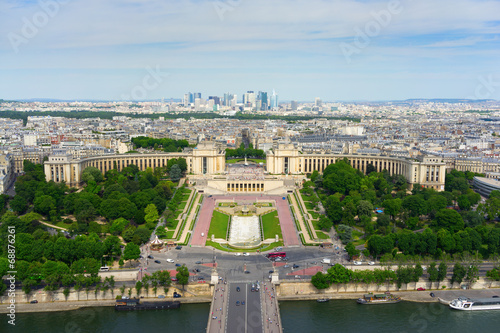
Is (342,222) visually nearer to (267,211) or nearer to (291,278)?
(267,211)

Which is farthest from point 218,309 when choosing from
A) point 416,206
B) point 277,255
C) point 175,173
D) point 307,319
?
point 175,173

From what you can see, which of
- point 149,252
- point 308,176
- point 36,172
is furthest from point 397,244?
point 36,172

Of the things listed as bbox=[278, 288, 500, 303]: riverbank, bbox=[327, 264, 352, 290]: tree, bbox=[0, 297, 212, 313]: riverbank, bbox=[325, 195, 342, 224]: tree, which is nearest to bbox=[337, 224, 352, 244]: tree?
bbox=[325, 195, 342, 224]: tree

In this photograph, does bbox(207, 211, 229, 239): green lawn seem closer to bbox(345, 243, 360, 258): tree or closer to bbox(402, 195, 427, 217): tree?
bbox(345, 243, 360, 258): tree

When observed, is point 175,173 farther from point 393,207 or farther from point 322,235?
point 393,207

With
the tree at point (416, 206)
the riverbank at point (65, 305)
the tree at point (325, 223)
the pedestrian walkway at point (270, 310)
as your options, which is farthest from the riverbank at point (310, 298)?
the tree at point (416, 206)

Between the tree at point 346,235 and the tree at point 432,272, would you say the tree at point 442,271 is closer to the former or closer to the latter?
the tree at point 432,272
